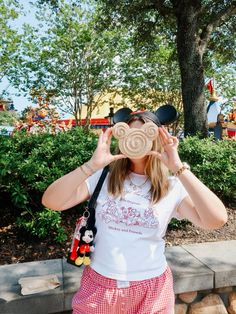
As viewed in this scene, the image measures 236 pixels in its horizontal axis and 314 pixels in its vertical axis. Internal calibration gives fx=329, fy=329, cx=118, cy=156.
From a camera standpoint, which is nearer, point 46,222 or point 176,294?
point 176,294

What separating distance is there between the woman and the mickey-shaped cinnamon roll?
0.05 meters

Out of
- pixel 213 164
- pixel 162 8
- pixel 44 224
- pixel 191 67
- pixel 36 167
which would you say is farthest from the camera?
pixel 162 8

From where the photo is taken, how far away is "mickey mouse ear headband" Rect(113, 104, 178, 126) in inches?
66.8

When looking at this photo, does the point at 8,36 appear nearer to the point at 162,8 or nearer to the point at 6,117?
the point at 6,117

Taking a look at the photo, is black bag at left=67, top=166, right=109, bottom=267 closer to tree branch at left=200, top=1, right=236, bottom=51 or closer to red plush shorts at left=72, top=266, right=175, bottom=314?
red plush shorts at left=72, top=266, right=175, bottom=314

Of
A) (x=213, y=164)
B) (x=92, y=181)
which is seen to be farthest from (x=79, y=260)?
(x=213, y=164)

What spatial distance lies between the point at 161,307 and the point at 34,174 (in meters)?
1.89

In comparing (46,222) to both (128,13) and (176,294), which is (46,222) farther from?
(128,13)

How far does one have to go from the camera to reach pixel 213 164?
12.6ft

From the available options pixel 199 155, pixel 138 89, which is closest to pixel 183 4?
pixel 199 155

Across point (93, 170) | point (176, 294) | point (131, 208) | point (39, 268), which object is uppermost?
point (93, 170)

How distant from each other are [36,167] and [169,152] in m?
1.80

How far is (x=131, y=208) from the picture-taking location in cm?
157

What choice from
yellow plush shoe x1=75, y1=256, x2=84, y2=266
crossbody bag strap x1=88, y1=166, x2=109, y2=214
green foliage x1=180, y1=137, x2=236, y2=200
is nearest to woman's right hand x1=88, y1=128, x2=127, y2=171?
crossbody bag strap x1=88, y1=166, x2=109, y2=214
